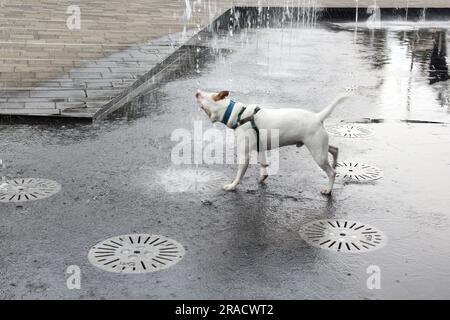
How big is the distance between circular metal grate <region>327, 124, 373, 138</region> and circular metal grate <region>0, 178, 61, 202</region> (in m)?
4.10

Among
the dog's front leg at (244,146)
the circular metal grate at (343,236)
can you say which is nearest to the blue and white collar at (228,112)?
the dog's front leg at (244,146)

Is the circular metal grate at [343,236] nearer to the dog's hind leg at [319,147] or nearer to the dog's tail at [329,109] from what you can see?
the dog's hind leg at [319,147]

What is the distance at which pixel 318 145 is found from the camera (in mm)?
6438

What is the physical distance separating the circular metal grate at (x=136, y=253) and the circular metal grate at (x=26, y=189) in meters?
1.44

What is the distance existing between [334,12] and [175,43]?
982 cm

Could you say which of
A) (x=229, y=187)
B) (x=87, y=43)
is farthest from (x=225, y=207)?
(x=87, y=43)

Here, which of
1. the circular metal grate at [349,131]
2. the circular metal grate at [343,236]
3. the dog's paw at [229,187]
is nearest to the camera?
the circular metal grate at [343,236]

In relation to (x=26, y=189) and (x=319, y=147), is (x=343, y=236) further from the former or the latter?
(x=26, y=189)

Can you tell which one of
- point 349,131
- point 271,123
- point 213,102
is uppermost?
point 213,102

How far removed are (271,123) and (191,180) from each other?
1.28 metres

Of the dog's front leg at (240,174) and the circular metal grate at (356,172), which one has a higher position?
the dog's front leg at (240,174)

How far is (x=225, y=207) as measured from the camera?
6402mm

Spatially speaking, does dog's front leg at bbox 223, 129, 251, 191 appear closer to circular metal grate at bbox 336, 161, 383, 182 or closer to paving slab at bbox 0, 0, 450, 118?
circular metal grate at bbox 336, 161, 383, 182

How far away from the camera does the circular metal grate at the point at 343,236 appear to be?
18.2 feet
